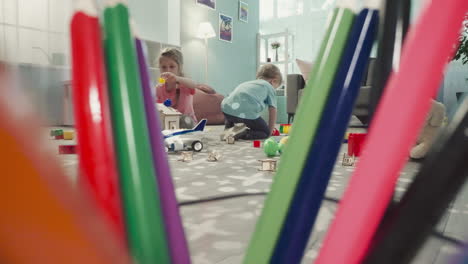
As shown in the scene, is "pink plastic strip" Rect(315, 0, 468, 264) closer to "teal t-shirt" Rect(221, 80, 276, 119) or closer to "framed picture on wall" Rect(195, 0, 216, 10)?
"teal t-shirt" Rect(221, 80, 276, 119)

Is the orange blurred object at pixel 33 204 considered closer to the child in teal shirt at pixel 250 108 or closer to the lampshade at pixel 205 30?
the child in teal shirt at pixel 250 108

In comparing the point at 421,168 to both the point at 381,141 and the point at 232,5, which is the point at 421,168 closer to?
the point at 381,141

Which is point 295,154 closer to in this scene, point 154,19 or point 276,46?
point 154,19

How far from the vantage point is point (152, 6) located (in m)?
2.79

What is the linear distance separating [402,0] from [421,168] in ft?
0.28


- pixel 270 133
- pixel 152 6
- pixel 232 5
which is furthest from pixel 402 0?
pixel 232 5

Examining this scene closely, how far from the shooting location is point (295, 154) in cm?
19

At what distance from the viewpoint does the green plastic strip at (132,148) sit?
0.17 m

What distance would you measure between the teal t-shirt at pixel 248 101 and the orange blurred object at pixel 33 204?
67.5 inches

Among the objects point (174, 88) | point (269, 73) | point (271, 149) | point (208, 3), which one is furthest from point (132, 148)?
point (208, 3)

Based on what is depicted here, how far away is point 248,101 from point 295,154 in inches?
64.7

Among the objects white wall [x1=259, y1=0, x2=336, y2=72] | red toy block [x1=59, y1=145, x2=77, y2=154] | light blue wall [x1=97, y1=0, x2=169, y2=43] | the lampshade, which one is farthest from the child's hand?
white wall [x1=259, y1=0, x2=336, y2=72]

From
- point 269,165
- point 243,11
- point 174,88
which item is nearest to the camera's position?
point 269,165

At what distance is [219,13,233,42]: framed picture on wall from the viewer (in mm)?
3777
